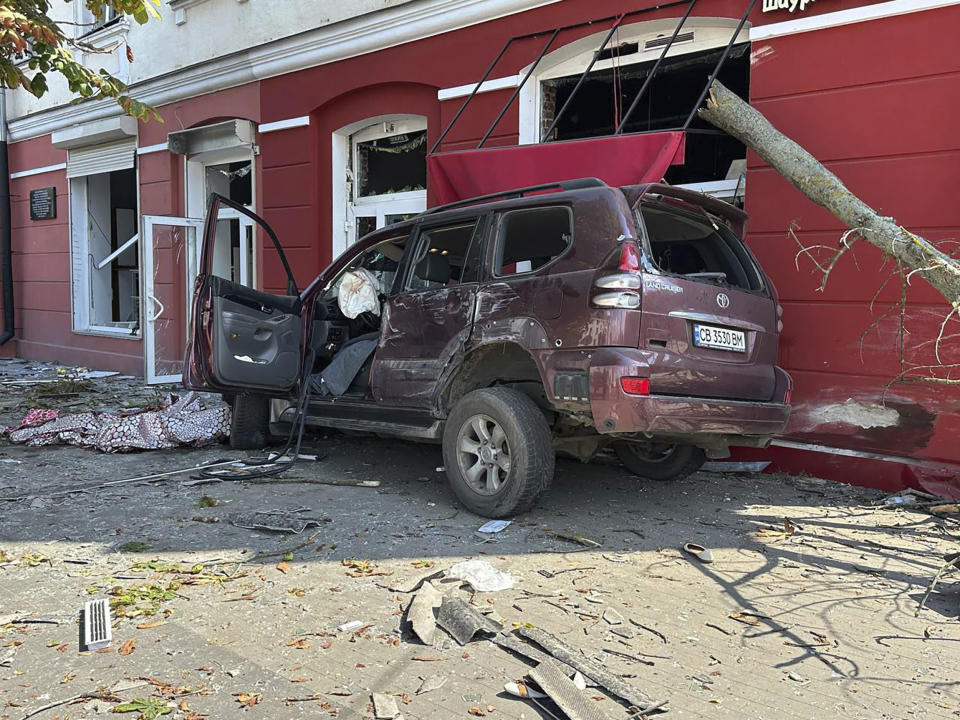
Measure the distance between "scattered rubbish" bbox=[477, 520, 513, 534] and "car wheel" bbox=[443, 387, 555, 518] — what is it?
48 mm

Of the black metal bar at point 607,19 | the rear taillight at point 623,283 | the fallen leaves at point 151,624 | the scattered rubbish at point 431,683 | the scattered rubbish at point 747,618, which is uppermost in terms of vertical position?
the black metal bar at point 607,19

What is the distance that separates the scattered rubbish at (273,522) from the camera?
4613 millimetres

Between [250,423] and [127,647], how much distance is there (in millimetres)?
3739

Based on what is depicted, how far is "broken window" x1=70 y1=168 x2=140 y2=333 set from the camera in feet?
47.3

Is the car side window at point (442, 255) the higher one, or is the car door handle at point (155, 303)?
the car side window at point (442, 255)

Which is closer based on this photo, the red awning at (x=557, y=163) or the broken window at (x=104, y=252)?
the red awning at (x=557, y=163)

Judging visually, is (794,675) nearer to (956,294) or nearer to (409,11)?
(956,294)

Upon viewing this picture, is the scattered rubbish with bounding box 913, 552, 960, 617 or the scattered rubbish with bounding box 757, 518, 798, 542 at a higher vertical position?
the scattered rubbish with bounding box 913, 552, 960, 617

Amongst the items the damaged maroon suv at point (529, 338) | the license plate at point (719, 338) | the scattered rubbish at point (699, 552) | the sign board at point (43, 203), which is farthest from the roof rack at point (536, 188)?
the sign board at point (43, 203)

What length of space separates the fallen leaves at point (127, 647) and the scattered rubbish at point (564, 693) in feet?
4.98

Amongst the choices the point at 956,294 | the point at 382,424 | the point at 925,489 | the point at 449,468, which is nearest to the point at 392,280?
the point at 382,424

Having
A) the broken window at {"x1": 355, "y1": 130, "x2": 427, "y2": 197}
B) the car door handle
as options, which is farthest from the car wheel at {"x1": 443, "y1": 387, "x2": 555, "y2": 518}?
the car door handle

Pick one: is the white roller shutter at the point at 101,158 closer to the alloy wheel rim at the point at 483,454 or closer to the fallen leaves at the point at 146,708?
the alloy wheel rim at the point at 483,454

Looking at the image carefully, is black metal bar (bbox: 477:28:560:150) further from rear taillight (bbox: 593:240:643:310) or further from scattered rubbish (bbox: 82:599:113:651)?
scattered rubbish (bbox: 82:599:113:651)
